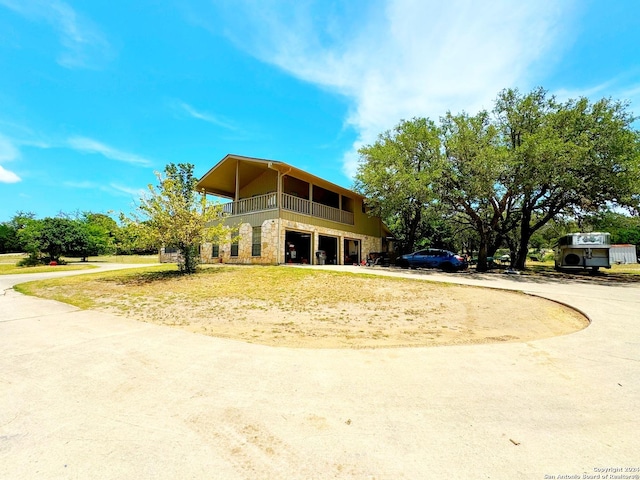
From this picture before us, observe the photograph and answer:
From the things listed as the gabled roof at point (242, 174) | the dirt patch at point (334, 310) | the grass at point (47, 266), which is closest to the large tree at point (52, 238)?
the grass at point (47, 266)

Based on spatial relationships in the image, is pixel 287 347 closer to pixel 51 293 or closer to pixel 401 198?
pixel 51 293

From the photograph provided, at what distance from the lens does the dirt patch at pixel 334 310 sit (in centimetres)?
576

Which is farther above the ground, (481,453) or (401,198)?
(401,198)

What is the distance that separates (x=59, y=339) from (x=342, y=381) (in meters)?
5.00

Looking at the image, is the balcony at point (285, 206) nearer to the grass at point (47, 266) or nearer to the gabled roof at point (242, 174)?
the gabled roof at point (242, 174)

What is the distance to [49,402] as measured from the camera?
120 inches

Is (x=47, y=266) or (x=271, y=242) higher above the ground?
(x=271, y=242)

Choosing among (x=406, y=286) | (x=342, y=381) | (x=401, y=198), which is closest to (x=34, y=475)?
(x=342, y=381)

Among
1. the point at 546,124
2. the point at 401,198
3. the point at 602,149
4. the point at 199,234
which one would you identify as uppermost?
the point at 546,124

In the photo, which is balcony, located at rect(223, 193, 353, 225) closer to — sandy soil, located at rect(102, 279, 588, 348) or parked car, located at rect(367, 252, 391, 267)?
parked car, located at rect(367, 252, 391, 267)

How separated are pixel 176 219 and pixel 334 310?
9.21 meters

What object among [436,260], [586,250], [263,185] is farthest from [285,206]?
[586,250]

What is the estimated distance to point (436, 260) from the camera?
20781mm

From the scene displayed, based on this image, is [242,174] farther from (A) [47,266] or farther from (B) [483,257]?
(A) [47,266]
